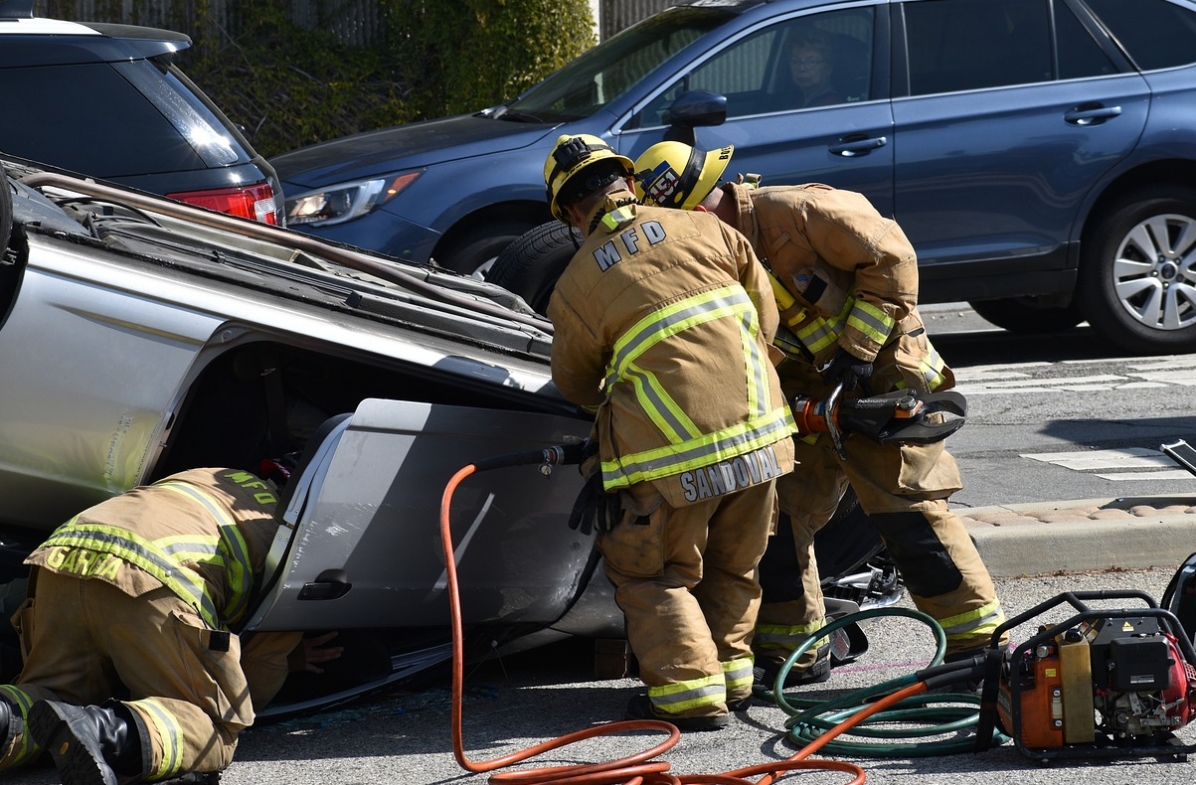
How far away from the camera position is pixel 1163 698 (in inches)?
132

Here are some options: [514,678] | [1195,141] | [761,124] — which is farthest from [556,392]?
[1195,141]

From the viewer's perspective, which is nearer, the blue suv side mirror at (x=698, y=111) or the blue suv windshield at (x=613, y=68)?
the blue suv side mirror at (x=698, y=111)

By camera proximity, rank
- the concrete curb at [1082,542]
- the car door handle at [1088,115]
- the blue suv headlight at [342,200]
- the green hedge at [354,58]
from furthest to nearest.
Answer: the green hedge at [354,58]
the car door handle at [1088,115]
the blue suv headlight at [342,200]
the concrete curb at [1082,542]

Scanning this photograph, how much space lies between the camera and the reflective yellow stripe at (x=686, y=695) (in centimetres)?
369

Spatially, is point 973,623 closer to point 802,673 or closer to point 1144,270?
point 802,673

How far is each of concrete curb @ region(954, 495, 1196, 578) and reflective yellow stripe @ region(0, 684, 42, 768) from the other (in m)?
2.88

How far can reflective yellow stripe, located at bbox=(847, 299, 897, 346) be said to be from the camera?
400 centimetres

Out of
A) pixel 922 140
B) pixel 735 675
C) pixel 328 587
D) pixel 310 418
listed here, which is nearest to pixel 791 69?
pixel 922 140

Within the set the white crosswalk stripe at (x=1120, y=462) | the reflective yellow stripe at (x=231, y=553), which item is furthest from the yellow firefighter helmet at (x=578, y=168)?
the white crosswalk stripe at (x=1120, y=462)

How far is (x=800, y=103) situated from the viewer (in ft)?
24.4

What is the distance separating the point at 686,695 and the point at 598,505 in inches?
19.8

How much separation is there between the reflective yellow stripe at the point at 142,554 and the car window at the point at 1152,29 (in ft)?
20.0

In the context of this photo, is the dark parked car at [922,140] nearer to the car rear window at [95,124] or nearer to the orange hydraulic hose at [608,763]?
the car rear window at [95,124]

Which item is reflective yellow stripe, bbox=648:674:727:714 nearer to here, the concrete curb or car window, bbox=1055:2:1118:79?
the concrete curb
